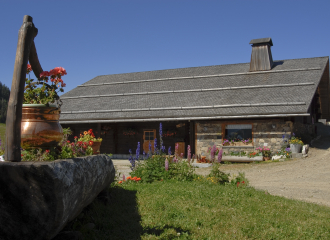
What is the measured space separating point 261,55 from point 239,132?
650 cm

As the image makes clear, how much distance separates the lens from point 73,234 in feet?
11.3

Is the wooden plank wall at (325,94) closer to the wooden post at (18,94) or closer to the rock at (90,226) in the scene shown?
the rock at (90,226)

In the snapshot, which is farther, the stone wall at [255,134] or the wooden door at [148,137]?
the wooden door at [148,137]

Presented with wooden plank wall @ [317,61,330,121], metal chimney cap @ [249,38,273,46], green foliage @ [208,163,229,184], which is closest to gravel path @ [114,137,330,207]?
green foliage @ [208,163,229,184]

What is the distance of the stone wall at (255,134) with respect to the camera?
46.6 feet

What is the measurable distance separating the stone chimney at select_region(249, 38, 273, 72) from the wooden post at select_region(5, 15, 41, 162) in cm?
1687

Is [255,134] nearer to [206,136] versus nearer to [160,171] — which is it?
[206,136]

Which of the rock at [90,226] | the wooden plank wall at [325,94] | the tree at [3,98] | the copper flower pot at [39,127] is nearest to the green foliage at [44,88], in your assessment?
the copper flower pot at [39,127]

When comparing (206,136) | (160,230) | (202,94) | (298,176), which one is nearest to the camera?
(160,230)

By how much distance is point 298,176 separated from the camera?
33.3 feet

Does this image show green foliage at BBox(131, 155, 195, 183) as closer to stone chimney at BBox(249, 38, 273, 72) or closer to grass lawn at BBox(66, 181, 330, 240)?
grass lawn at BBox(66, 181, 330, 240)

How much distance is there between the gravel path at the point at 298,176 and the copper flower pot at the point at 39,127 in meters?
5.25

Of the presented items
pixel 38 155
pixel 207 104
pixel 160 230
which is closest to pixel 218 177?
pixel 160 230

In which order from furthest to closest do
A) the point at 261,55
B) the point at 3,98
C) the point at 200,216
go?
1. the point at 3,98
2. the point at 261,55
3. the point at 200,216
